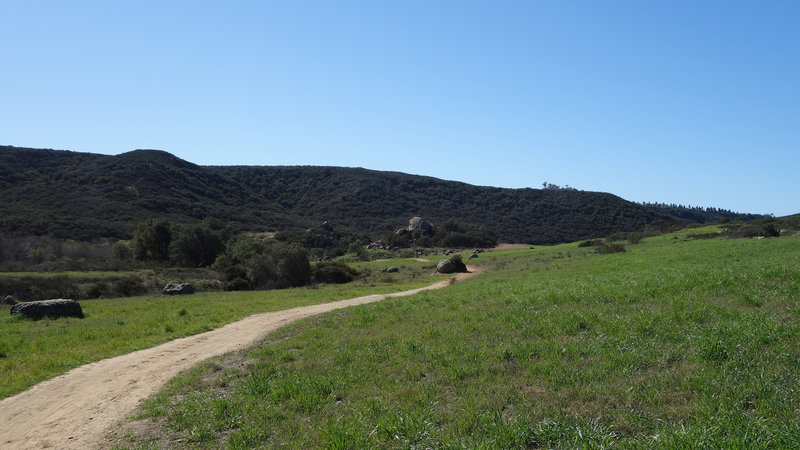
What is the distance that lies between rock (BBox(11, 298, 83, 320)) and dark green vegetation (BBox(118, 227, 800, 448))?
12.5 meters

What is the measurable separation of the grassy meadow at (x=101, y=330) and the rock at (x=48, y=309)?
Result: 1.20ft

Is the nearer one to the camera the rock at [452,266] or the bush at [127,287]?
the bush at [127,287]

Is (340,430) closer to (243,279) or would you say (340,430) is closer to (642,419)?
(642,419)

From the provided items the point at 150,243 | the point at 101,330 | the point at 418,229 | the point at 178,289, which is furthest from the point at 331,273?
the point at 418,229

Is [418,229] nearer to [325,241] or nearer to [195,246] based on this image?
[325,241]

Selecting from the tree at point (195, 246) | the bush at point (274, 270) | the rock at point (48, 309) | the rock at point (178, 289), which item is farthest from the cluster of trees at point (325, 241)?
the rock at point (48, 309)

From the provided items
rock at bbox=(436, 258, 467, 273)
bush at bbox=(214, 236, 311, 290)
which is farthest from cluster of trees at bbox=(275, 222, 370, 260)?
bush at bbox=(214, 236, 311, 290)

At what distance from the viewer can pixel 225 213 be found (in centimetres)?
9788

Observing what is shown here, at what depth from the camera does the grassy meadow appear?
11.1 metres

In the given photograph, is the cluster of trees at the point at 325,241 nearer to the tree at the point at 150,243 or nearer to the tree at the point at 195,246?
the tree at the point at 195,246

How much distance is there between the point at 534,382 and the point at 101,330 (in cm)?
1506

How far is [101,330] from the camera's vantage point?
15.6 m

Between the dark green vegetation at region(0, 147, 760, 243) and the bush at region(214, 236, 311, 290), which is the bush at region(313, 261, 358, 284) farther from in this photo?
the dark green vegetation at region(0, 147, 760, 243)

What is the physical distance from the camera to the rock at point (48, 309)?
60.4ft
